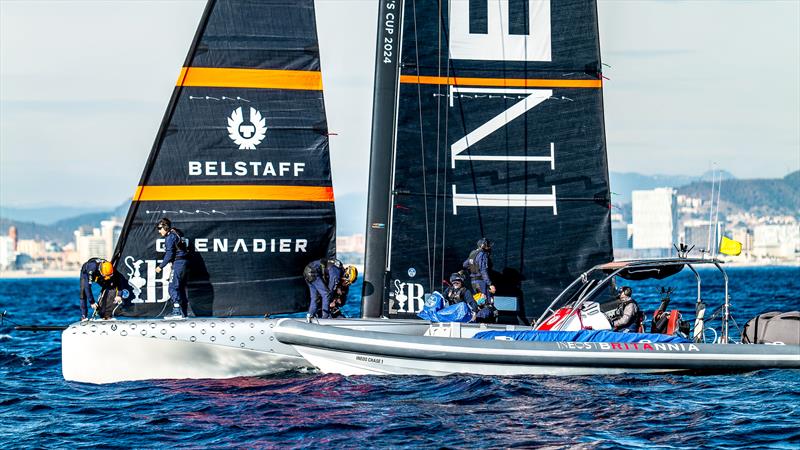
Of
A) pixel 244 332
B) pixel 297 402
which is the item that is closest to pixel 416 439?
pixel 297 402

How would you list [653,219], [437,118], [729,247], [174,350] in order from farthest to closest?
[653,219]
[437,118]
[729,247]
[174,350]

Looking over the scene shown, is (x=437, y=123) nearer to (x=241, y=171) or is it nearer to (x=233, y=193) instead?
(x=241, y=171)

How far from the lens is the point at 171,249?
16422 millimetres

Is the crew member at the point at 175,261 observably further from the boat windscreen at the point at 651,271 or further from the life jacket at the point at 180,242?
the boat windscreen at the point at 651,271

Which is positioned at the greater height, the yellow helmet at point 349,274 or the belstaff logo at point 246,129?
the belstaff logo at point 246,129

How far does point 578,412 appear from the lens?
13.6 m

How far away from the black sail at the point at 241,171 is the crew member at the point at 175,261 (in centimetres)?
26

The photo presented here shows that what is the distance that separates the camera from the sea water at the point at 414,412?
12516 mm

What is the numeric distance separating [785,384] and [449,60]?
6455 mm

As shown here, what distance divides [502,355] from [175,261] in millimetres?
4753

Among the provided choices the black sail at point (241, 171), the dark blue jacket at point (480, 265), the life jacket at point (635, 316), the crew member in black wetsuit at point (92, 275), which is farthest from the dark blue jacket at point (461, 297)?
the crew member in black wetsuit at point (92, 275)

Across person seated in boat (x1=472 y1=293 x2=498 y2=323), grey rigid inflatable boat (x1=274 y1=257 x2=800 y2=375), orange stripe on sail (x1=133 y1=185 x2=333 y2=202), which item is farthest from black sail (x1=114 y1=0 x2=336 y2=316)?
person seated in boat (x1=472 y1=293 x2=498 y2=323)

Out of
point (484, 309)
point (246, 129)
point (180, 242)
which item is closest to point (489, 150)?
point (484, 309)

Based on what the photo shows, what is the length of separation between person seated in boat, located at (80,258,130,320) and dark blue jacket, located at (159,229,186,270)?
671 millimetres
